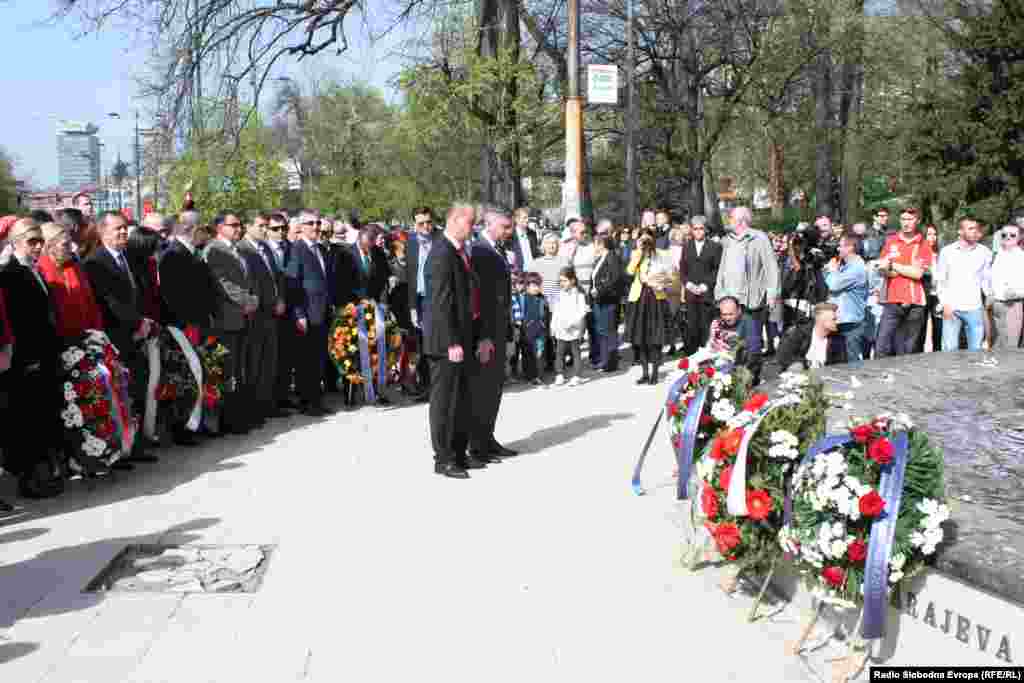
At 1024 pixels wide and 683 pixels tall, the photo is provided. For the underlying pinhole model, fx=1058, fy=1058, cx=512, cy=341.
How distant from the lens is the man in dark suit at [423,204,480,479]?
310 inches

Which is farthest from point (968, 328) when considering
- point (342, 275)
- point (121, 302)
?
point (121, 302)

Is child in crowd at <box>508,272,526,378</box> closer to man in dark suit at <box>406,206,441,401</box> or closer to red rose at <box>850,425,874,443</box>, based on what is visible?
man in dark suit at <box>406,206,441,401</box>

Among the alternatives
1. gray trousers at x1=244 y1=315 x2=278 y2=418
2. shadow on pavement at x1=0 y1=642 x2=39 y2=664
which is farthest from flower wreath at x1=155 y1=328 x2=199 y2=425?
shadow on pavement at x1=0 y1=642 x2=39 y2=664

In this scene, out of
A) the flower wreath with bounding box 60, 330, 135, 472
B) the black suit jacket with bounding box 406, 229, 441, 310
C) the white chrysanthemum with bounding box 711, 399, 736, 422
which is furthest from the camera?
the black suit jacket with bounding box 406, 229, 441, 310

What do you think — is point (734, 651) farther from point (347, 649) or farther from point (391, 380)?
point (391, 380)

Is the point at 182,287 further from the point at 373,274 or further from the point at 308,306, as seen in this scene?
the point at 373,274

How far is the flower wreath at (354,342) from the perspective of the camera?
10.9 m

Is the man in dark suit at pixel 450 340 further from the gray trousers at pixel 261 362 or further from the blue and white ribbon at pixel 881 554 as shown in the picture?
the blue and white ribbon at pixel 881 554

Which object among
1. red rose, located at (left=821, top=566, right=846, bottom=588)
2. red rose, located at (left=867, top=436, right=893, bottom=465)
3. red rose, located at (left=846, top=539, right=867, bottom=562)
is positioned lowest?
red rose, located at (left=821, top=566, right=846, bottom=588)

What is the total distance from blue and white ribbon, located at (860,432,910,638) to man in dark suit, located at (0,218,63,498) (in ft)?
18.4

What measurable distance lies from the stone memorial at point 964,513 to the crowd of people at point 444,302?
4.65 feet

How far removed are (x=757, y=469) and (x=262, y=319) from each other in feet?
20.9

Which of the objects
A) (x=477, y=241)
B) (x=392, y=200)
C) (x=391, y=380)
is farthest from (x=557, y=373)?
(x=392, y=200)

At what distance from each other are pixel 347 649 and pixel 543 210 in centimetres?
4241
